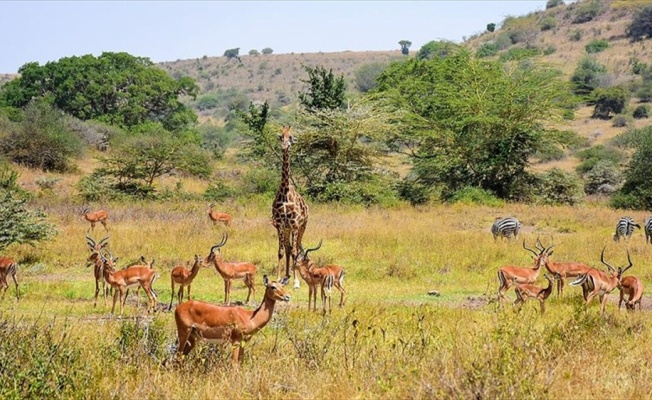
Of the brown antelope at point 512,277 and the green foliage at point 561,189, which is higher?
the brown antelope at point 512,277

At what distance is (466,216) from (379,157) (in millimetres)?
8236

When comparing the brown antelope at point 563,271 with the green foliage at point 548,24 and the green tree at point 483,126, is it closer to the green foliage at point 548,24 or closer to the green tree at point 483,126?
the green tree at point 483,126

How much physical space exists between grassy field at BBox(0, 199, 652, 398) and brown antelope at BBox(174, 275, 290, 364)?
9.0 inches

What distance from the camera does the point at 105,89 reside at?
175 feet

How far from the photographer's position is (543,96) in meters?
33.2

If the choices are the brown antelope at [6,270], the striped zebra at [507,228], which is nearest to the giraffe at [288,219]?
the brown antelope at [6,270]

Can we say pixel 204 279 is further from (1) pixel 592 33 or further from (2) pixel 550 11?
(2) pixel 550 11

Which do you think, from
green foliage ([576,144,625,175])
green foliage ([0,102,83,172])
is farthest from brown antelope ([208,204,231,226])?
green foliage ([576,144,625,175])

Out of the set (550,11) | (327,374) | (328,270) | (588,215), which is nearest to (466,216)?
(588,215)

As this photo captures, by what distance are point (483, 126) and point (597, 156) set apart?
16298 mm

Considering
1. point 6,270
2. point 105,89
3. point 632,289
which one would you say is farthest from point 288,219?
point 105,89

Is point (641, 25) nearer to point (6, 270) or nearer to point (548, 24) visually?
point (548, 24)

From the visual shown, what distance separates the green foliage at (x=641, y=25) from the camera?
8094cm

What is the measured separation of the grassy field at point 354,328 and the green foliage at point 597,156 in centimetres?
2223
